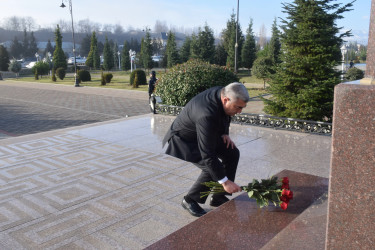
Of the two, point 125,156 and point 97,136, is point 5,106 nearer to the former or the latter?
point 97,136

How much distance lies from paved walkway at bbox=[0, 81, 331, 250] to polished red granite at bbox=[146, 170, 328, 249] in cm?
34

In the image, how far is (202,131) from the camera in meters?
2.91

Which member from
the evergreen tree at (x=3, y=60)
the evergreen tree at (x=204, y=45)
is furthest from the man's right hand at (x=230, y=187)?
the evergreen tree at (x=3, y=60)

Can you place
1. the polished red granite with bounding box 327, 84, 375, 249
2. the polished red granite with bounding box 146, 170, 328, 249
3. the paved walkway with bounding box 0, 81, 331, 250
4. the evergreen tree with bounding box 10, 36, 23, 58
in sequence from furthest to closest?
the evergreen tree with bounding box 10, 36, 23, 58 < the paved walkway with bounding box 0, 81, 331, 250 < the polished red granite with bounding box 146, 170, 328, 249 < the polished red granite with bounding box 327, 84, 375, 249

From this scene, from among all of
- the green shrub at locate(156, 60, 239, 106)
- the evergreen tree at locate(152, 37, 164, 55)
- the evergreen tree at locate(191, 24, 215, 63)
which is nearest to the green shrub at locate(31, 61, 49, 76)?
the evergreen tree at locate(191, 24, 215, 63)

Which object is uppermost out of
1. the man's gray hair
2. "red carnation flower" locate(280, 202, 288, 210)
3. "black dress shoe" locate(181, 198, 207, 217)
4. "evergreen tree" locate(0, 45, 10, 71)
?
"evergreen tree" locate(0, 45, 10, 71)

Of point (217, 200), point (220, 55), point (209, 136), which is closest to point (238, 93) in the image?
point (209, 136)

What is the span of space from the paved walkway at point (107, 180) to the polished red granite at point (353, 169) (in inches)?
41.0

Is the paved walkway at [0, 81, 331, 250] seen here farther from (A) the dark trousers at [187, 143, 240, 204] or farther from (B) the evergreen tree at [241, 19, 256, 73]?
(B) the evergreen tree at [241, 19, 256, 73]

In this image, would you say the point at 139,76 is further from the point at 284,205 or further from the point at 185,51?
the point at 284,205

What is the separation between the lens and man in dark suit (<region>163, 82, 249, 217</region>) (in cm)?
288

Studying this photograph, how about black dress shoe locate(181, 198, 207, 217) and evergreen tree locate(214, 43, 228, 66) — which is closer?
black dress shoe locate(181, 198, 207, 217)

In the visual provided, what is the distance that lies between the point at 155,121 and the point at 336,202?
7.84 metres

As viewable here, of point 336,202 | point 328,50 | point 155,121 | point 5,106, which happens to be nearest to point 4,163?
point 155,121
